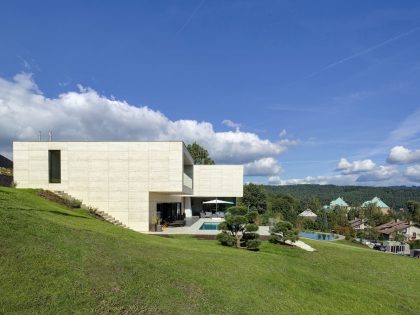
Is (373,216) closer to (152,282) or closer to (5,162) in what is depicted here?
(5,162)

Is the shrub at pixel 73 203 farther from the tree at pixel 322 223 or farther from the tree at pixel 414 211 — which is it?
the tree at pixel 414 211

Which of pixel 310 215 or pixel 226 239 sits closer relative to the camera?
pixel 226 239

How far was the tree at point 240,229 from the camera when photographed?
47.6ft

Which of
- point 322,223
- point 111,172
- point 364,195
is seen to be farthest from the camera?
point 364,195

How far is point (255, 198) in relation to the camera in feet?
183

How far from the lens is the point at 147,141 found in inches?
825

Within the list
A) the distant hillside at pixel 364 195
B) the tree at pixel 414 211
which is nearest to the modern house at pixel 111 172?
the tree at pixel 414 211

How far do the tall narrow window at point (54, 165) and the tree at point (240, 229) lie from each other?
40.2 ft

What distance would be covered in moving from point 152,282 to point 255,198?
4969cm

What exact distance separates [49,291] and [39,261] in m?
1.00

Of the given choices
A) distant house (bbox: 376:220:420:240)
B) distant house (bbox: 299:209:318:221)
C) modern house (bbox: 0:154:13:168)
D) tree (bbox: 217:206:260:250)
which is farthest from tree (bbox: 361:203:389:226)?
modern house (bbox: 0:154:13:168)

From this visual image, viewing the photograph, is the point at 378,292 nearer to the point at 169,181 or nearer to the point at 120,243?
the point at 120,243

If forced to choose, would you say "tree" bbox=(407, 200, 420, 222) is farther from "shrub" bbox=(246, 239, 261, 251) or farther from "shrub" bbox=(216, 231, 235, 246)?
"shrub" bbox=(216, 231, 235, 246)

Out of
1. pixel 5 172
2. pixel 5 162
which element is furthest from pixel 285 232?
pixel 5 162
